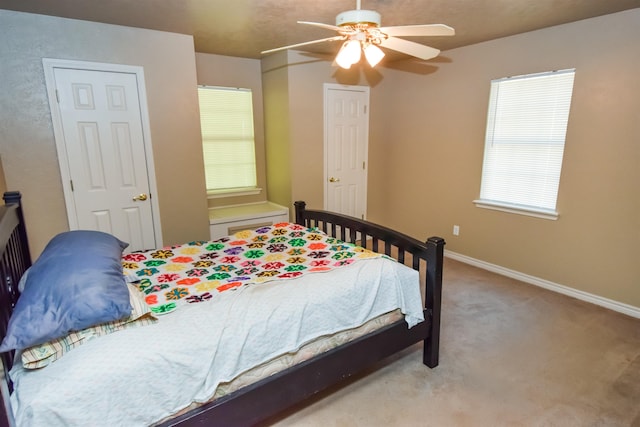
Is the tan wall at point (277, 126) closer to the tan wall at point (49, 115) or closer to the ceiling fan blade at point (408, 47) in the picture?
the tan wall at point (49, 115)

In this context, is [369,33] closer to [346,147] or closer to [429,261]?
[429,261]

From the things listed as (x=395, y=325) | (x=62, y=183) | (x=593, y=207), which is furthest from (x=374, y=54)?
(x=62, y=183)

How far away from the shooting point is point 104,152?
3.14m

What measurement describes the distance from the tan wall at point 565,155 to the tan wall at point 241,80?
60.5 inches

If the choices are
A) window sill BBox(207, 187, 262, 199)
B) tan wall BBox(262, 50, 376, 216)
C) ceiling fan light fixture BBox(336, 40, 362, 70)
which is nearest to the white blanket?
ceiling fan light fixture BBox(336, 40, 362, 70)

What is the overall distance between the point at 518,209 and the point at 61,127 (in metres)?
4.34

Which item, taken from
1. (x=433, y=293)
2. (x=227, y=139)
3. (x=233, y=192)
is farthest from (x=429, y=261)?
(x=227, y=139)

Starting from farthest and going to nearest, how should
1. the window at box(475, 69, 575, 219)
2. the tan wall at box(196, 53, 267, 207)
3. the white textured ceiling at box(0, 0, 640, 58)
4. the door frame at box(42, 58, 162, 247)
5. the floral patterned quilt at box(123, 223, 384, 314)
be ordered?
the tan wall at box(196, 53, 267, 207) → the window at box(475, 69, 575, 219) → the door frame at box(42, 58, 162, 247) → the white textured ceiling at box(0, 0, 640, 58) → the floral patterned quilt at box(123, 223, 384, 314)

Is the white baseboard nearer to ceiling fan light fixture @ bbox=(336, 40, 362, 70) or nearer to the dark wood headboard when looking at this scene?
ceiling fan light fixture @ bbox=(336, 40, 362, 70)

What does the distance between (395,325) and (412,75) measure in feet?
11.4

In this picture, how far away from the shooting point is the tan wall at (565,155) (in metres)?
2.86

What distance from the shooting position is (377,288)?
6.48ft

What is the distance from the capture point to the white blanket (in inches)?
48.6

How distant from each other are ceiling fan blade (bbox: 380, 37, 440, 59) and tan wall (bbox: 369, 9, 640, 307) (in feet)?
5.59
